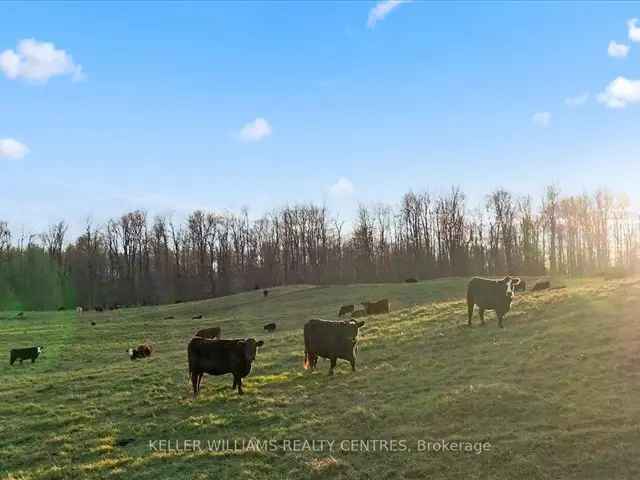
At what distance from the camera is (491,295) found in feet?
75.2

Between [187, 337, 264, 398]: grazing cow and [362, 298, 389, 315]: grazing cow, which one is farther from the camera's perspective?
[362, 298, 389, 315]: grazing cow

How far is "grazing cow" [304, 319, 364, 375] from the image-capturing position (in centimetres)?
1771

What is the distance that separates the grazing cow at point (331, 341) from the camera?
1771 centimetres

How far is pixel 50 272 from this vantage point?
86.9 meters

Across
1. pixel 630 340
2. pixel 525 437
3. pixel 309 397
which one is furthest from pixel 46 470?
pixel 630 340

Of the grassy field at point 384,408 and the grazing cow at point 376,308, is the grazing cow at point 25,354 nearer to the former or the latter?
the grassy field at point 384,408

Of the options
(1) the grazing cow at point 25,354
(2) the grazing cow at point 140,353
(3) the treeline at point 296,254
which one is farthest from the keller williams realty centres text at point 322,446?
(3) the treeline at point 296,254

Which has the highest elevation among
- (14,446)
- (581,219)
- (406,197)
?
(406,197)

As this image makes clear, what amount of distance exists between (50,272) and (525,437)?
9024 centimetres

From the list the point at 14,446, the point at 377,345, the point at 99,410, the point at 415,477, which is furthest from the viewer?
the point at 377,345

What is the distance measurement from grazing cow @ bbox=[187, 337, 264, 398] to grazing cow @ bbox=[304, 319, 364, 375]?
2.43 meters

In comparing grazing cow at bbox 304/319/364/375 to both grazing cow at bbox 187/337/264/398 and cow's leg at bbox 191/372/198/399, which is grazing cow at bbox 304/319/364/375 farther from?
cow's leg at bbox 191/372/198/399

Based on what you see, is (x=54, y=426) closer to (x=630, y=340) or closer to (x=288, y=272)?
(x=630, y=340)

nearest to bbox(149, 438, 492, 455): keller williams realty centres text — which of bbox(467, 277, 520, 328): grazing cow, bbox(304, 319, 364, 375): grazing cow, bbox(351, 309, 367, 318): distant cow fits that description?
bbox(304, 319, 364, 375): grazing cow
